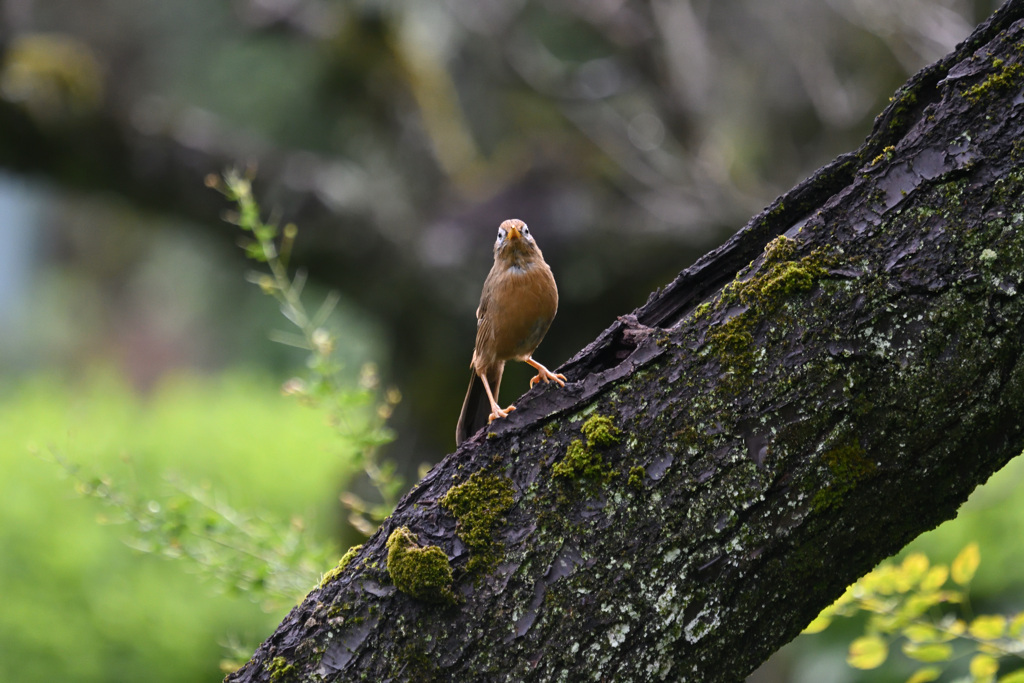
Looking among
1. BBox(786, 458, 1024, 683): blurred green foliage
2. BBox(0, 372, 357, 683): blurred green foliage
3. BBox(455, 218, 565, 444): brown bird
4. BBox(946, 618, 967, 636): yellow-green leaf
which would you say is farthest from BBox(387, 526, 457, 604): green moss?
BBox(0, 372, 357, 683): blurred green foliage

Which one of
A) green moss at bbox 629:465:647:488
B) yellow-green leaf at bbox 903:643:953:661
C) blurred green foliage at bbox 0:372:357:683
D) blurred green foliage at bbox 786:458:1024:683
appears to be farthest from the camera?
blurred green foliage at bbox 0:372:357:683

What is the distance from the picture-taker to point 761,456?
6.23 ft

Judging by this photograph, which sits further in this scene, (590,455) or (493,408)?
(493,408)

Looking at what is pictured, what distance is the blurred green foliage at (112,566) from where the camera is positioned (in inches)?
226

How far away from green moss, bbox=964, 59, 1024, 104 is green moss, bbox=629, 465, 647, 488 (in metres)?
1.15

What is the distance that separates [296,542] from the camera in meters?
3.31

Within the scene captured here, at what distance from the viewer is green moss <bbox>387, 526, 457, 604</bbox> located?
201cm

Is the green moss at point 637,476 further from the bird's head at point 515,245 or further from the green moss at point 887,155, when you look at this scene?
the bird's head at point 515,245

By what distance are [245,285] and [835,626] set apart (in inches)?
493

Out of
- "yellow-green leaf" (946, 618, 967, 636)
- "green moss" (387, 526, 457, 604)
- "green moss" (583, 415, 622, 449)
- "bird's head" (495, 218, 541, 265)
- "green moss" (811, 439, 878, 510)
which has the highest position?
"bird's head" (495, 218, 541, 265)

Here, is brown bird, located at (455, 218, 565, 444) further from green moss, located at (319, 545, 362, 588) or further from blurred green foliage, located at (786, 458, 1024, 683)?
blurred green foliage, located at (786, 458, 1024, 683)

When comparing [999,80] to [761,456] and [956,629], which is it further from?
[956,629]

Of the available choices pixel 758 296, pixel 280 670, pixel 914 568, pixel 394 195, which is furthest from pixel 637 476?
pixel 394 195

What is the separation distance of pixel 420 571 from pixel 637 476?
0.56 metres
